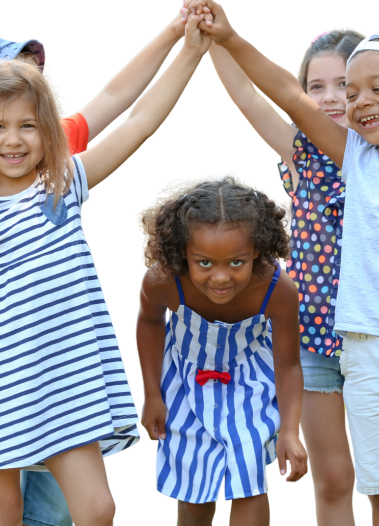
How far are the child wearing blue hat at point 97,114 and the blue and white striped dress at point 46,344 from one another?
16.8 inches

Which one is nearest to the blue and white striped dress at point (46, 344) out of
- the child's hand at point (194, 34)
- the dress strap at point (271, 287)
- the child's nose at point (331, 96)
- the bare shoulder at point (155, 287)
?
the bare shoulder at point (155, 287)

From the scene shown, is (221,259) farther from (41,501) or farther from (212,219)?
(41,501)

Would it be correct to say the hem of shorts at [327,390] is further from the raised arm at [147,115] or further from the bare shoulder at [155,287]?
the raised arm at [147,115]

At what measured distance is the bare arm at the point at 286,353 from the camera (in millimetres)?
2074

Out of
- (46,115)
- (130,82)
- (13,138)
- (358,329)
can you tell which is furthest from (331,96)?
(13,138)

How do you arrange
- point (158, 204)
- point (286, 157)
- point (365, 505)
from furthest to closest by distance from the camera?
point (365, 505)
point (286, 157)
point (158, 204)

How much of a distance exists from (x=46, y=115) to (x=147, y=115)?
29cm

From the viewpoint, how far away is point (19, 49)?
1.98 meters

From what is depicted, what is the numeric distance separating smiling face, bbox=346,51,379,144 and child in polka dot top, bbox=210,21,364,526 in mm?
338

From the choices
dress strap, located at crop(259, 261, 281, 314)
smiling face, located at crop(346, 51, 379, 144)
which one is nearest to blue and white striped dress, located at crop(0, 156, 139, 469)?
dress strap, located at crop(259, 261, 281, 314)

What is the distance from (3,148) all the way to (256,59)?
754mm

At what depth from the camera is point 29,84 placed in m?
1.86

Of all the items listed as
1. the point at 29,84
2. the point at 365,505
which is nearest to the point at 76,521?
the point at 29,84

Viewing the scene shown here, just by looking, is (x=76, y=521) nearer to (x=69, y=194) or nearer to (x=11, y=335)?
(x=11, y=335)
